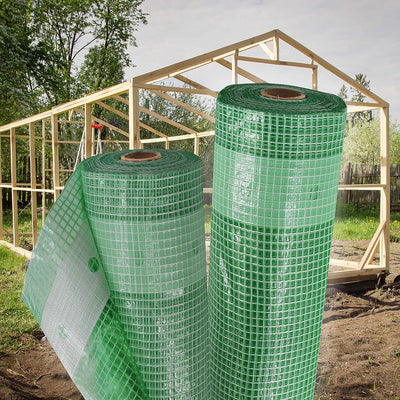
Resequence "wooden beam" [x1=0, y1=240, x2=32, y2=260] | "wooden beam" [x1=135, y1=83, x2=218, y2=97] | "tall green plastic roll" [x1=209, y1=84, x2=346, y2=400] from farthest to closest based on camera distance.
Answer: "wooden beam" [x1=0, y1=240, x2=32, y2=260]
"wooden beam" [x1=135, y1=83, x2=218, y2=97]
"tall green plastic roll" [x1=209, y1=84, x2=346, y2=400]

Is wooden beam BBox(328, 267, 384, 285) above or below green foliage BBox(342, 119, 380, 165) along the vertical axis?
below

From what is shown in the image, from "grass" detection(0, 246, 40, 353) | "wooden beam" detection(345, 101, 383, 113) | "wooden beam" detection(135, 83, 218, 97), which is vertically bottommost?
"grass" detection(0, 246, 40, 353)

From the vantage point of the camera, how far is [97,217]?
95 cm

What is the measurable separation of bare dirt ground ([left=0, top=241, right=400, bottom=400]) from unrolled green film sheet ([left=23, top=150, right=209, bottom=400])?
257 cm

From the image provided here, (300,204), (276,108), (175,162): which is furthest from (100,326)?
(276,108)

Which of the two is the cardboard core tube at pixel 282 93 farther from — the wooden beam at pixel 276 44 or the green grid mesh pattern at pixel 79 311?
the wooden beam at pixel 276 44

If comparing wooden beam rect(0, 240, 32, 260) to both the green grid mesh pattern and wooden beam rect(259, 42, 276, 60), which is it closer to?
wooden beam rect(259, 42, 276, 60)

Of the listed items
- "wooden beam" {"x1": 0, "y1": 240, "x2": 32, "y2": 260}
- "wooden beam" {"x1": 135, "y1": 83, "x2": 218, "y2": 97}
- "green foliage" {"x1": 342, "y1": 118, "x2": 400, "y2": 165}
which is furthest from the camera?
"green foliage" {"x1": 342, "y1": 118, "x2": 400, "y2": 165}

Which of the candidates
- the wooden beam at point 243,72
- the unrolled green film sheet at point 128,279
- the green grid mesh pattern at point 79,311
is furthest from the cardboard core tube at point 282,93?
the wooden beam at point 243,72

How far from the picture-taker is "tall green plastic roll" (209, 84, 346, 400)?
888mm

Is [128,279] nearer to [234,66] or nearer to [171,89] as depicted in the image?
[171,89]

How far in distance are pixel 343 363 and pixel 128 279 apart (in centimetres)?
345

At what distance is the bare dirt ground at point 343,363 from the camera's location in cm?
327

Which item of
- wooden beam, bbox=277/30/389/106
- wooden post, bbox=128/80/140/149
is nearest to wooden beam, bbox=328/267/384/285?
wooden beam, bbox=277/30/389/106
